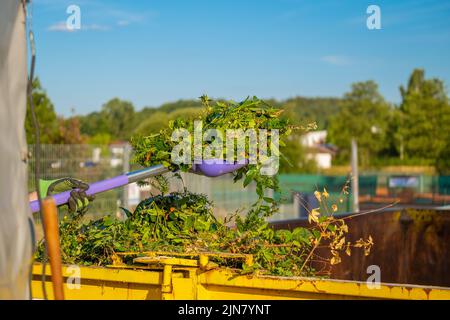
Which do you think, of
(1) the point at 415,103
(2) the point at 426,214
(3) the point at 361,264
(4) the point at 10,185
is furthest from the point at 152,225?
(1) the point at 415,103

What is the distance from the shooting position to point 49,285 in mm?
3719

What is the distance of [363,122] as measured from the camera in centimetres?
6172

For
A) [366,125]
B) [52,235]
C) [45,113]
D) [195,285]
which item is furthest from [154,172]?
[366,125]

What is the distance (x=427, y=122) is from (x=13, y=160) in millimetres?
43881

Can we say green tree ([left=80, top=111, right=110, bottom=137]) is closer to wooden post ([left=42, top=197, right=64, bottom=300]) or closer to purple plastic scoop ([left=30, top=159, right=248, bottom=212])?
purple plastic scoop ([left=30, top=159, right=248, bottom=212])

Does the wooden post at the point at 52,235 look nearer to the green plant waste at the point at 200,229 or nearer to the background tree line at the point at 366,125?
the green plant waste at the point at 200,229

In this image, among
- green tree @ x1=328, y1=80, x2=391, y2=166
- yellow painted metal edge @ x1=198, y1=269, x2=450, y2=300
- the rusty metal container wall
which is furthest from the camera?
green tree @ x1=328, y1=80, x2=391, y2=166

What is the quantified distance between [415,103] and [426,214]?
41.5 m

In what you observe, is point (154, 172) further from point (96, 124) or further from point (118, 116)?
point (118, 116)

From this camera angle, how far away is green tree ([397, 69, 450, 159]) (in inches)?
1692

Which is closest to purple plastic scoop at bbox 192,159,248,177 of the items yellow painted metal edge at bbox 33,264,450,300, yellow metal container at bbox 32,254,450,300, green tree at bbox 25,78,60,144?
yellow metal container at bbox 32,254,450,300

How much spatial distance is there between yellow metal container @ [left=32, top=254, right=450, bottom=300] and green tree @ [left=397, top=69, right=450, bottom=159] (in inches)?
1521

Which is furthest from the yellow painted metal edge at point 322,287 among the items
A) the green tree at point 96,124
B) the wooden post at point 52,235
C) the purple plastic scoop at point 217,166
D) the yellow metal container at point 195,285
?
the green tree at point 96,124

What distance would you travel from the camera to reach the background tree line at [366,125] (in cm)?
2875
